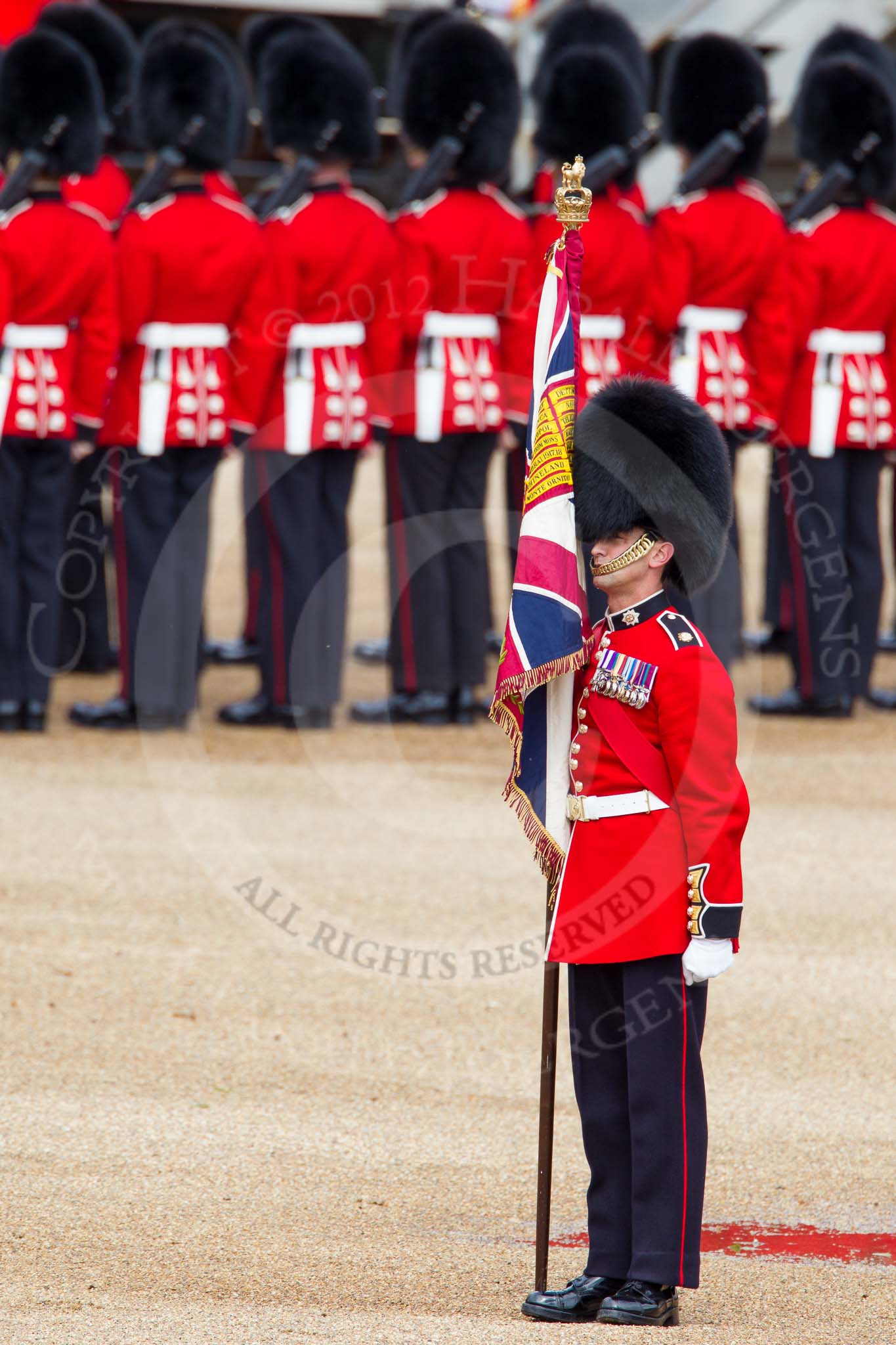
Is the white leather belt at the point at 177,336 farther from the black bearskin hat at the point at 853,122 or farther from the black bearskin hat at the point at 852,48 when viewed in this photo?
the black bearskin hat at the point at 852,48

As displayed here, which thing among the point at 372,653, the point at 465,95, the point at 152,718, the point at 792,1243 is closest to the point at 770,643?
the point at 372,653

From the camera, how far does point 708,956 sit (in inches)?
94.8

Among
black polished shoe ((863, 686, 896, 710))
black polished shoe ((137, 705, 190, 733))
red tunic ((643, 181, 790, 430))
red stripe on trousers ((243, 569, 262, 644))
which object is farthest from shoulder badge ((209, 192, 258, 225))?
black polished shoe ((863, 686, 896, 710))

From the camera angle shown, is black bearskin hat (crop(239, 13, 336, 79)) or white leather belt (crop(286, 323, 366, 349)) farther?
black bearskin hat (crop(239, 13, 336, 79))

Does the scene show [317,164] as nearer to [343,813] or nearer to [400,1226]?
[343,813]

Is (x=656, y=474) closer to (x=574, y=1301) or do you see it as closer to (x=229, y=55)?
(x=574, y=1301)

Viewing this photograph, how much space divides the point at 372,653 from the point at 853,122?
2344mm

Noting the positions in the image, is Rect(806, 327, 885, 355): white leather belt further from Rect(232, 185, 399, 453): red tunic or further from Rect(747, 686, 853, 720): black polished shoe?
Rect(232, 185, 399, 453): red tunic

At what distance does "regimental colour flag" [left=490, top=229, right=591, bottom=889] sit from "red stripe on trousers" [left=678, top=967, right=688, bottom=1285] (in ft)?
0.75

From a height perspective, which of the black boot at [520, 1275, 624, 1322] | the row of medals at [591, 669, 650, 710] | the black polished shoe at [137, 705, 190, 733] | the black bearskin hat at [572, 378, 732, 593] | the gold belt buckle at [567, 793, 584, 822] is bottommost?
the black boot at [520, 1275, 624, 1322]

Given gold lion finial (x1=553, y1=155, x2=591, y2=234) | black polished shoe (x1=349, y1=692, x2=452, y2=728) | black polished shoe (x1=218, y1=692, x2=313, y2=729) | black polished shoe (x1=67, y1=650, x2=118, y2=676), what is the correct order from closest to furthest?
1. gold lion finial (x1=553, y1=155, x2=591, y2=234)
2. black polished shoe (x1=218, y1=692, x2=313, y2=729)
3. black polished shoe (x1=349, y1=692, x2=452, y2=728)
4. black polished shoe (x1=67, y1=650, x2=118, y2=676)

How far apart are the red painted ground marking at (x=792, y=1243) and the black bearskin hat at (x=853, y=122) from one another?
4.02 metres

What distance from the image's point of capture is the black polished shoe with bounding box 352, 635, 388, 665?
715cm

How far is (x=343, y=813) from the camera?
5.01m
